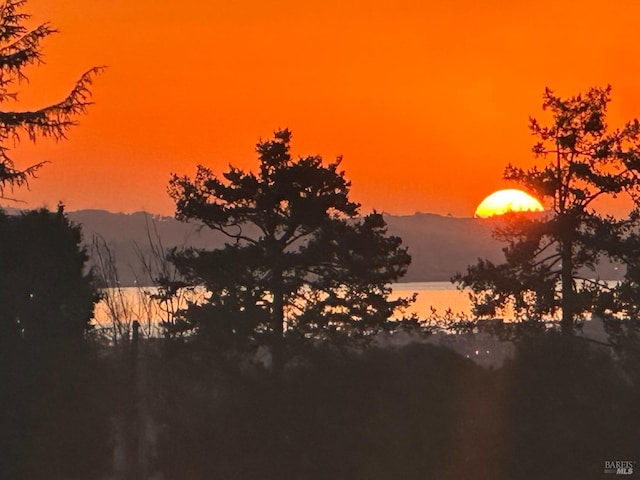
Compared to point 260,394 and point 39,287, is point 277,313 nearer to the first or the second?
point 39,287

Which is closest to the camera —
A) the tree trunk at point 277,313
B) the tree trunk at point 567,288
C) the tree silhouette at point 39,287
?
the tree silhouette at point 39,287

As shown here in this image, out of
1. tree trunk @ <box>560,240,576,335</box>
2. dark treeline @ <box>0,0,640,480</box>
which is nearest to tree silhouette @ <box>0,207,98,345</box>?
dark treeline @ <box>0,0,640,480</box>

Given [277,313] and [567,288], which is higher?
[567,288]

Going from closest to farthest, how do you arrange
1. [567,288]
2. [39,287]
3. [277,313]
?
[39,287] → [277,313] → [567,288]

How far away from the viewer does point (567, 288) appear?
156 feet

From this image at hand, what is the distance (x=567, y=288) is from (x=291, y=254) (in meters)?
10.1

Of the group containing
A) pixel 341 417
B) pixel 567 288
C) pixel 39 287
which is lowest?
pixel 341 417

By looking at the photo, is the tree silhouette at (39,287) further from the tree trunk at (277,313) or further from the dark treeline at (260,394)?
the tree trunk at (277,313)

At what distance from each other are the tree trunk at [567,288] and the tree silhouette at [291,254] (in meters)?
5.81

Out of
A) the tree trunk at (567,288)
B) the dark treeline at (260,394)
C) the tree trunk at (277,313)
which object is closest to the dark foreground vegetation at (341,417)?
the dark treeline at (260,394)

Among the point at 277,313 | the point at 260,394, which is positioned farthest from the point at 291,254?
the point at 260,394

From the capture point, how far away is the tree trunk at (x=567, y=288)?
46.8 meters

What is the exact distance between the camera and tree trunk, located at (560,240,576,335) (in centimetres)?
4675

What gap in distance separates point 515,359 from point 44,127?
1375 centimetres
